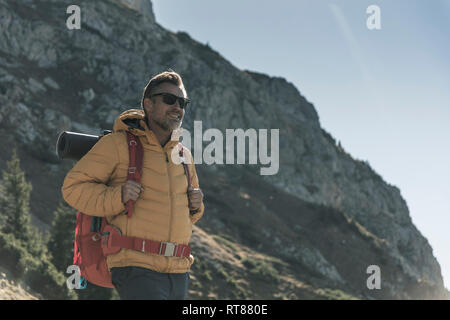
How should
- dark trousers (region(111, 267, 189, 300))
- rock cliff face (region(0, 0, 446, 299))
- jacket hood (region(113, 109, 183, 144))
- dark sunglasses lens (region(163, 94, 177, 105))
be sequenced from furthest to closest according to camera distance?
rock cliff face (region(0, 0, 446, 299)) < dark sunglasses lens (region(163, 94, 177, 105)) < jacket hood (region(113, 109, 183, 144)) < dark trousers (region(111, 267, 189, 300))

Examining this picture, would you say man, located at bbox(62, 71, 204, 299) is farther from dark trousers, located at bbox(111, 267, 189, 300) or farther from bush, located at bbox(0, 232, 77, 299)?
bush, located at bbox(0, 232, 77, 299)

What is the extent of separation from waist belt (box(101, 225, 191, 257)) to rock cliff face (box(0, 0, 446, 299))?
2157cm

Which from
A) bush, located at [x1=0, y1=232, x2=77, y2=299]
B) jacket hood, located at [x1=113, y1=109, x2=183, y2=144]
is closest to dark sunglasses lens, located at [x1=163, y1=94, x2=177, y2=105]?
jacket hood, located at [x1=113, y1=109, x2=183, y2=144]

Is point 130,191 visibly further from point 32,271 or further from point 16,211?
point 16,211

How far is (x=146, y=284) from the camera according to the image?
2.70 meters

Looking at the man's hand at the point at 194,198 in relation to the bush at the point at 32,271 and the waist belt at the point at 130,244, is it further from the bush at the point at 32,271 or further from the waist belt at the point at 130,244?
the bush at the point at 32,271

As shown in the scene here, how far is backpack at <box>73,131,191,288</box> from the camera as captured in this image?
2.80 m

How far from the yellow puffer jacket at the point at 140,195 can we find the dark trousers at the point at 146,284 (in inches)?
1.7

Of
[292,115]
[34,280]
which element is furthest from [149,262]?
[292,115]

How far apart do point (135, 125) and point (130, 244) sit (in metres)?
0.90

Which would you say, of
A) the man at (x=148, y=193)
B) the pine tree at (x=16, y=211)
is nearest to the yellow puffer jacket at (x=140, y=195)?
the man at (x=148, y=193)

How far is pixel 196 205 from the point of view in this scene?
320 centimetres
